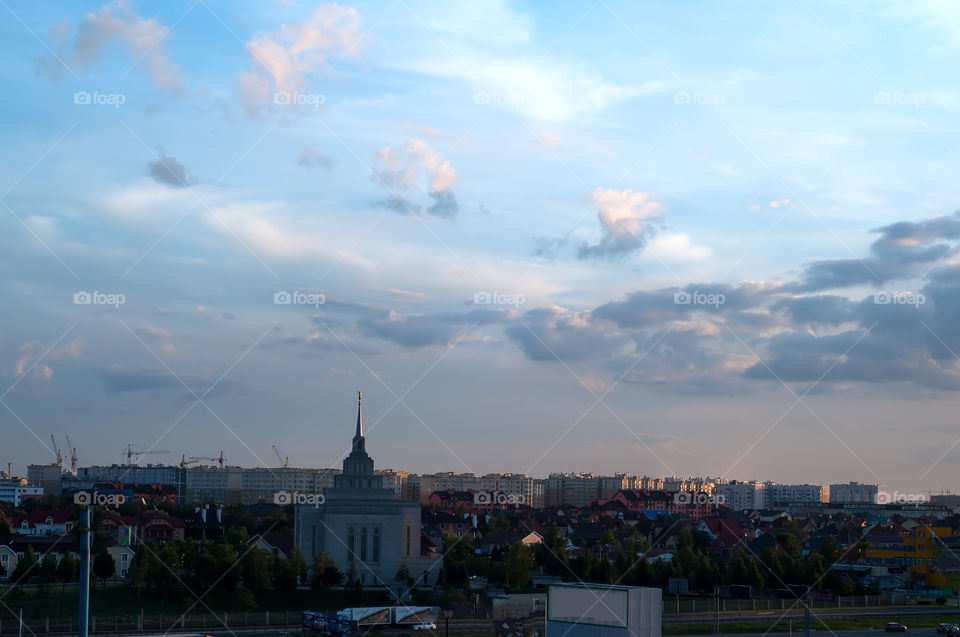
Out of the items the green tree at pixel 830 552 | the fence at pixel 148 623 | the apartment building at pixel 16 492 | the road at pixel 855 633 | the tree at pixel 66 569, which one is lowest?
the apartment building at pixel 16 492

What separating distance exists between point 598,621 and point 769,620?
929 inches

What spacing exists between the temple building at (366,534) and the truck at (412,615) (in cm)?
1802

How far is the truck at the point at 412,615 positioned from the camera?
44841mm

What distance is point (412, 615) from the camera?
4553 centimetres

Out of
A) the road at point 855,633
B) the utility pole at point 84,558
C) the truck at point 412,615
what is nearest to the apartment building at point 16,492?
the truck at point 412,615

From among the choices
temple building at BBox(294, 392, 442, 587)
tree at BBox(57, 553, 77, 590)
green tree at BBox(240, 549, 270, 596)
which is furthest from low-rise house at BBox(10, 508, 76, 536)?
green tree at BBox(240, 549, 270, 596)

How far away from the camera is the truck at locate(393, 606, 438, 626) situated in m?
44.8

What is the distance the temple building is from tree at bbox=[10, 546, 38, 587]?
15950 mm

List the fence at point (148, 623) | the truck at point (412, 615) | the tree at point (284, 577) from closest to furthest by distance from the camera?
the fence at point (148, 623) → the truck at point (412, 615) → the tree at point (284, 577)

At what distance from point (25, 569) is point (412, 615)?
23.3 m

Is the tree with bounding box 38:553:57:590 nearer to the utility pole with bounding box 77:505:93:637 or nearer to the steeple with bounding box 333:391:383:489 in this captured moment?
the steeple with bounding box 333:391:383:489

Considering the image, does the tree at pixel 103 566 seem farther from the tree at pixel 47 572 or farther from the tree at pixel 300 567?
the tree at pixel 300 567

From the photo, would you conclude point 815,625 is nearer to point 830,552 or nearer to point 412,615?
point 412,615

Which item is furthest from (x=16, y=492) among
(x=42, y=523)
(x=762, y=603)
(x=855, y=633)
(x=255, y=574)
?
(x=855, y=633)
